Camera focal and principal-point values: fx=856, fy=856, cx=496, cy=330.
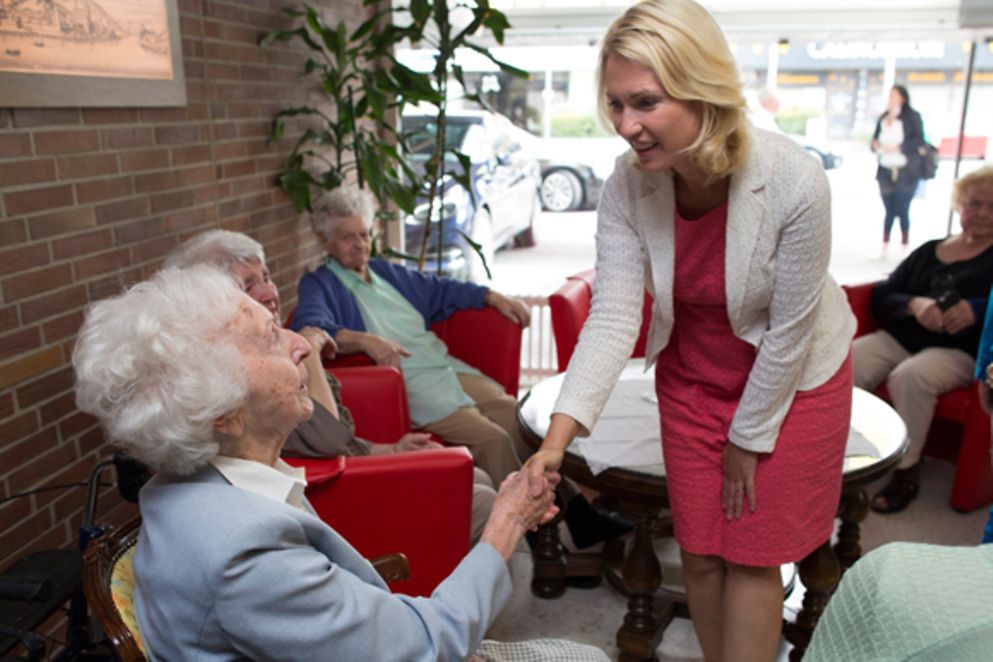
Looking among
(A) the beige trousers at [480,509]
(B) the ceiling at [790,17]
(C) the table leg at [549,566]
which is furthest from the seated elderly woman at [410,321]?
(B) the ceiling at [790,17]

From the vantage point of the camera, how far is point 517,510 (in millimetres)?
1460

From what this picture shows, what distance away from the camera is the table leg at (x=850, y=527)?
2.69 metres

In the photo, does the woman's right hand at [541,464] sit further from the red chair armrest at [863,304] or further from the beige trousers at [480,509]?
the red chair armrest at [863,304]

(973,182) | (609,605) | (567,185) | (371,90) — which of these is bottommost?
(609,605)

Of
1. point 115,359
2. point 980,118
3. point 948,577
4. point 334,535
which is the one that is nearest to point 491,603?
point 334,535

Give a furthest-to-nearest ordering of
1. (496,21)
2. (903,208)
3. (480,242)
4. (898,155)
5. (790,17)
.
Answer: (480,242) → (903,208) → (898,155) → (790,17) → (496,21)

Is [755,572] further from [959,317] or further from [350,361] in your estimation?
[959,317]

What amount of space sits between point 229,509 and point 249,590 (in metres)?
0.11

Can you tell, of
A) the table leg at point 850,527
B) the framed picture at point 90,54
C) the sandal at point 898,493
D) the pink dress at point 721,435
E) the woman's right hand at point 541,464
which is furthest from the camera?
the sandal at point 898,493

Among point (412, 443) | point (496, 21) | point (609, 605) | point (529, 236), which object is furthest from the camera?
point (529, 236)

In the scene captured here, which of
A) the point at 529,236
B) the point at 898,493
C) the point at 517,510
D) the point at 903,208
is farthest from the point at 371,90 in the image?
the point at 903,208

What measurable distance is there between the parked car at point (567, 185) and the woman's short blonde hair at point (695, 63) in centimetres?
357

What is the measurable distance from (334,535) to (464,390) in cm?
189

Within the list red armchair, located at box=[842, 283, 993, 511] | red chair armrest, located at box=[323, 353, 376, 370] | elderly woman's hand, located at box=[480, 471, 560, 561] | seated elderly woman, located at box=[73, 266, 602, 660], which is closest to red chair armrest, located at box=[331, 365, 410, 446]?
red chair armrest, located at box=[323, 353, 376, 370]
